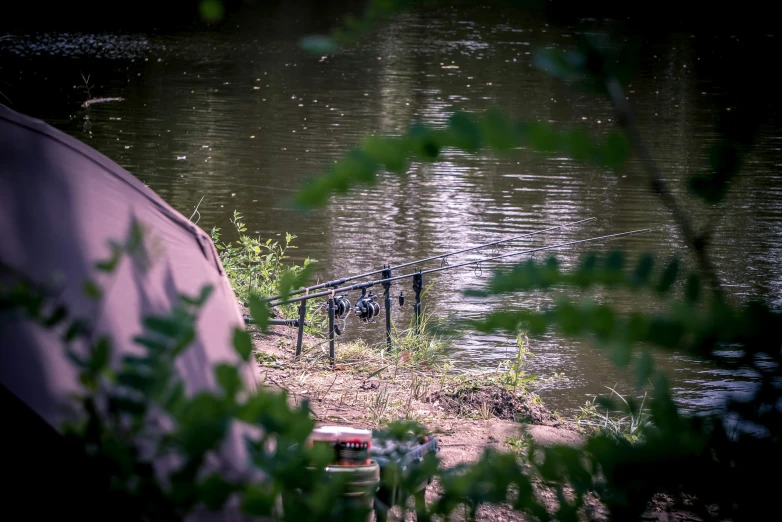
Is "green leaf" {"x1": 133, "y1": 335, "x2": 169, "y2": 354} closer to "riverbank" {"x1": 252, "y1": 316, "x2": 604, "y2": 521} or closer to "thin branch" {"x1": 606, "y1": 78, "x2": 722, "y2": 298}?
"thin branch" {"x1": 606, "y1": 78, "x2": 722, "y2": 298}

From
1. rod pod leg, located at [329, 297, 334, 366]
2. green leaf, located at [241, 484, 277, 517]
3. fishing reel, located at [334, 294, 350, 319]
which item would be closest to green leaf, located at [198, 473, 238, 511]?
green leaf, located at [241, 484, 277, 517]

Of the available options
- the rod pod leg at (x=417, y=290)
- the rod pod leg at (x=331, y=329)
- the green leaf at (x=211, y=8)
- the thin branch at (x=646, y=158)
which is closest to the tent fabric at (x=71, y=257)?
the green leaf at (x=211, y=8)

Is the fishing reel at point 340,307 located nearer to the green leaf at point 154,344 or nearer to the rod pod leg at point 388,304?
the rod pod leg at point 388,304

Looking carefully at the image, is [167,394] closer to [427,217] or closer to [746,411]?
[746,411]

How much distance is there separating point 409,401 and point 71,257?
10.4 ft

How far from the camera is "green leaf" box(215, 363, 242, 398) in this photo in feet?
2.29

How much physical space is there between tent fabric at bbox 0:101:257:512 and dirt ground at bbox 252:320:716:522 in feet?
7.21

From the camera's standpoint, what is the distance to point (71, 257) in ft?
6.08

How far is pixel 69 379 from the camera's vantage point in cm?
169

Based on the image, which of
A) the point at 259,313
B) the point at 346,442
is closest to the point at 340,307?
the point at 346,442

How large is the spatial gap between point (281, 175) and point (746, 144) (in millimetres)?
12036

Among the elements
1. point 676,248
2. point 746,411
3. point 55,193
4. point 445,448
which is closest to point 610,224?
point 676,248

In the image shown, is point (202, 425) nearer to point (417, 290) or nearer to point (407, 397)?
point (407, 397)

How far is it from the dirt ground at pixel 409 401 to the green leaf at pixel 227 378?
3.44 metres
